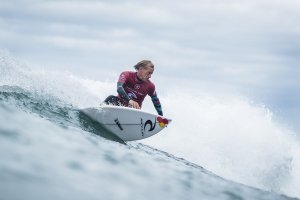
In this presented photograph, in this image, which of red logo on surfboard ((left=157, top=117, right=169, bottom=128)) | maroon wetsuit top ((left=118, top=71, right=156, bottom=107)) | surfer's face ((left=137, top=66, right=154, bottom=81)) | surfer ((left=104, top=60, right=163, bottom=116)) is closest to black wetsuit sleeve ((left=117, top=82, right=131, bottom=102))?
surfer ((left=104, top=60, right=163, bottom=116))

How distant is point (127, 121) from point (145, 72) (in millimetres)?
1311

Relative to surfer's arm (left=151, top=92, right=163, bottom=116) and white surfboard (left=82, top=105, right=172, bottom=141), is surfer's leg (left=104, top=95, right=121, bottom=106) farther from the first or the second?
surfer's arm (left=151, top=92, right=163, bottom=116)

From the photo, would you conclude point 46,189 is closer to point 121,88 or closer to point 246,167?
point 121,88

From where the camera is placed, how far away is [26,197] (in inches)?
117

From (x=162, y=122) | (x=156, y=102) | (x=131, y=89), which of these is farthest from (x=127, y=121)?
(x=156, y=102)

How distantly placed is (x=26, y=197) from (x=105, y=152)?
7.91 feet

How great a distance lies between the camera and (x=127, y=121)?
9523 mm

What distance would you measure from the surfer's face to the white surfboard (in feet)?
3.55

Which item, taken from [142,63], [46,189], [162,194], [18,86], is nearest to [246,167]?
[142,63]

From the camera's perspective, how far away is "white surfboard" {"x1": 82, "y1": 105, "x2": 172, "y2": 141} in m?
9.44

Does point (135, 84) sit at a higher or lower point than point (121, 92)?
higher

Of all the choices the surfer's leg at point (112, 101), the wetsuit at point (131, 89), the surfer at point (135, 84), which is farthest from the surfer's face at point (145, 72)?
the surfer's leg at point (112, 101)

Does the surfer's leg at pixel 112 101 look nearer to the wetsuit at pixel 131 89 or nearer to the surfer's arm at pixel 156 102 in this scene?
the wetsuit at pixel 131 89

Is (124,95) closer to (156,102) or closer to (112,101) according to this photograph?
(112,101)
